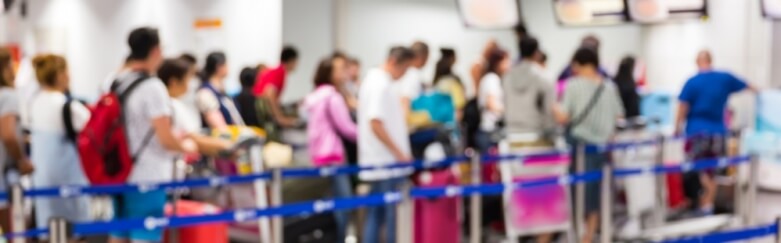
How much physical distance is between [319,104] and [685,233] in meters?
2.63

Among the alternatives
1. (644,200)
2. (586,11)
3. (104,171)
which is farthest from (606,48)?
(104,171)

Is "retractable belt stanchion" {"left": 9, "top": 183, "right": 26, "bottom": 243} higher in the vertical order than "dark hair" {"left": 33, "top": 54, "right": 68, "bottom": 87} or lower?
lower

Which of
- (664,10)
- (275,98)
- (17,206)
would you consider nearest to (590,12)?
(664,10)

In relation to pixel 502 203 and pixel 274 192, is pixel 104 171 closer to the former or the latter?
pixel 274 192

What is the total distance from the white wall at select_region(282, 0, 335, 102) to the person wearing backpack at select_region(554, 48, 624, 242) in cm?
569

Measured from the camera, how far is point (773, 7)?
9812 mm

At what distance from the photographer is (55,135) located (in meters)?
6.56

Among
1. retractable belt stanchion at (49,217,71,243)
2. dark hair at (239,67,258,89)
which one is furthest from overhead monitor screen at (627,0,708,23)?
retractable belt stanchion at (49,217,71,243)

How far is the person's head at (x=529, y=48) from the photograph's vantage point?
26.2 ft

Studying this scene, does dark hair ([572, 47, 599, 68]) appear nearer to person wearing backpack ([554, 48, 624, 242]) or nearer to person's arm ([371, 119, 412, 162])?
person wearing backpack ([554, 48, 624, 242])

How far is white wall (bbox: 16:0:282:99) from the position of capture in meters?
12.5

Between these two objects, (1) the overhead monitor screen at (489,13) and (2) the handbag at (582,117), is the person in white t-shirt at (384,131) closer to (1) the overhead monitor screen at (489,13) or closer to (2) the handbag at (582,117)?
(2) the handbag at (582,117)

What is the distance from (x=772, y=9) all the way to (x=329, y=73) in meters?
4.05

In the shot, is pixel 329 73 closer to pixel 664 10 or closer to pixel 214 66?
pixel 214 66
